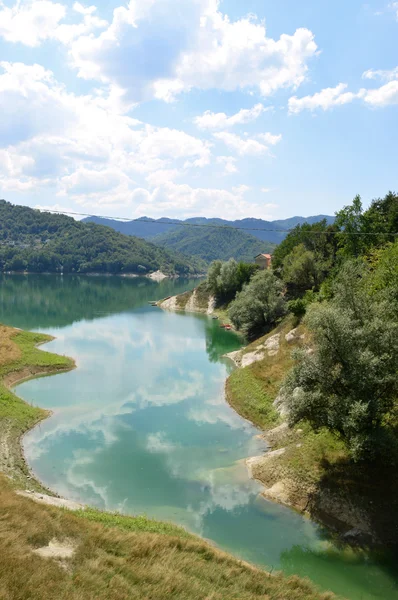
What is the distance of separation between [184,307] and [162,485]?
255 feet

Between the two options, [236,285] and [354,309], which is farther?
[236,285]

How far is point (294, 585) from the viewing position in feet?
49.8

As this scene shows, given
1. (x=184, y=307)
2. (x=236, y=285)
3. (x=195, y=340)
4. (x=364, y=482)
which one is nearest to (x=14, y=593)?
(x=364, y=482)

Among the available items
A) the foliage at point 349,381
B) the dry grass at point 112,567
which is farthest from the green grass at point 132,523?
the foliage at point 349,381

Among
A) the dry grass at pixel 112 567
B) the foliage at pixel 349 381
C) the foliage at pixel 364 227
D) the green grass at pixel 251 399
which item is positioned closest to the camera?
the dry grass at pixel 112 567

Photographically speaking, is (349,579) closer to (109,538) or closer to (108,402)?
(109,538)

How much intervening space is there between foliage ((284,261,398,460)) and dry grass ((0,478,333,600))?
291 inches

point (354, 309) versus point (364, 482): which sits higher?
point (354, 309)

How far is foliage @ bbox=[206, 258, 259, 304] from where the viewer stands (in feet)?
293

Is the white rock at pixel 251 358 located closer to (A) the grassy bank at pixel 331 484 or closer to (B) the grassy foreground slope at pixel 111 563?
(A) the grassy bank at pixel 331 484

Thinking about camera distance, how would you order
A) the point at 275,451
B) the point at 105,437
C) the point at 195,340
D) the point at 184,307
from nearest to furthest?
the point at 275,451, the point at 105,437, the point at 195,340, the point at 184,307

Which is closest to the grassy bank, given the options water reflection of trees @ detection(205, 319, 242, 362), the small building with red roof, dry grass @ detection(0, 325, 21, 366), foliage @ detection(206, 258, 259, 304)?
water reflection of trees @ detection(205, 319, 242, 362)

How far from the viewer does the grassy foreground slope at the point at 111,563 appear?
1162 centimetres

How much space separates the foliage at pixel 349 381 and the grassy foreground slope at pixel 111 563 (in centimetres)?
734
